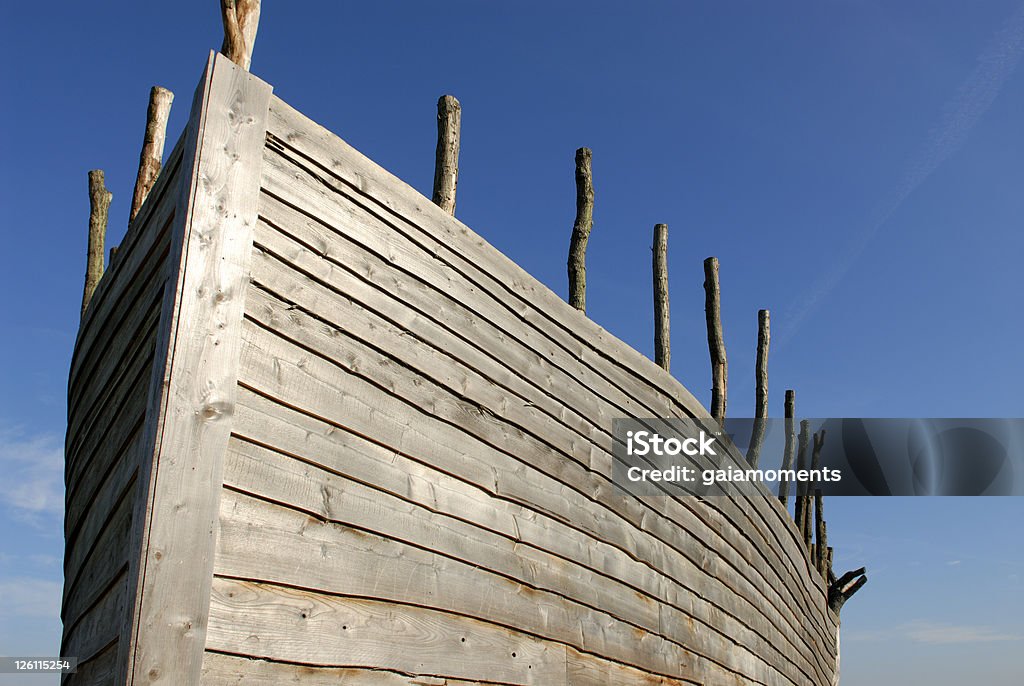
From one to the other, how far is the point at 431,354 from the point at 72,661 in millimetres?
1884

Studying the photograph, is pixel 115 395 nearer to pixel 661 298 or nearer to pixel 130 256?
pixel 130 256

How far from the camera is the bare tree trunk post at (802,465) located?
11570 millimetres

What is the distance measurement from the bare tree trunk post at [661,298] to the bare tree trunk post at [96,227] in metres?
4.35

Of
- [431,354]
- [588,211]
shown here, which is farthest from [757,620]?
[431,354]

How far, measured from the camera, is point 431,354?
3701 mm

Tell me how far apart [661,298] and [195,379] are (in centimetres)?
522

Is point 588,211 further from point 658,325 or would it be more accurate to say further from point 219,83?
point 219,83

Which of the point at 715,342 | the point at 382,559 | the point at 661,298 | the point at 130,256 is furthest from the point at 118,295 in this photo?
the point at 715,342

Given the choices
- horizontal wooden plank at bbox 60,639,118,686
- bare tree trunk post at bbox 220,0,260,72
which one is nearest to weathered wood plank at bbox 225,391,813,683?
horizontal wooden plank at bbox 60,639,118,686

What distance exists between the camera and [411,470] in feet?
11.2

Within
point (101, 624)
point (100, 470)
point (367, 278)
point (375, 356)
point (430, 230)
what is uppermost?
point (430, 230)

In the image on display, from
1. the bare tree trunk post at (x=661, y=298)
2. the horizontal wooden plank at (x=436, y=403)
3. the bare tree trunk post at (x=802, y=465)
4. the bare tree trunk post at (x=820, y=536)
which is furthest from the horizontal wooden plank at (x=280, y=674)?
the bare tree trunk post at (x=820, y=536)

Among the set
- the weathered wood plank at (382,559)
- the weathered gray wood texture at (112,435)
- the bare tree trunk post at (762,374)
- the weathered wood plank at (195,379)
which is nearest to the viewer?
the weathered wood plank at (195,379)

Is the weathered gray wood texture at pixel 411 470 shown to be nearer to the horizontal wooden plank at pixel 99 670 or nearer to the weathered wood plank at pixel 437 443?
the weathered wood plank at pixel 437 443
